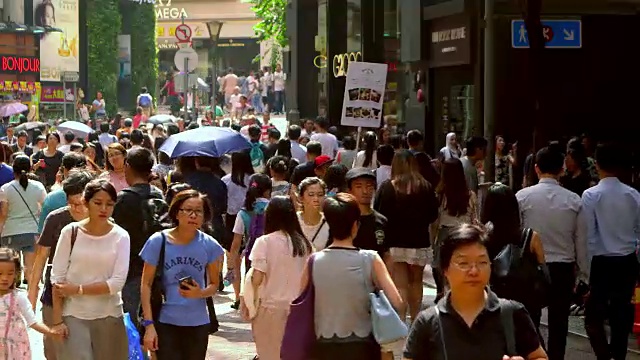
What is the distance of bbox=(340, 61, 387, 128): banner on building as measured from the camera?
18281 millimetres

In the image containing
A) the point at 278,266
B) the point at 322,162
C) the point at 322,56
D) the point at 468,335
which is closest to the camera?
the point at 468,335

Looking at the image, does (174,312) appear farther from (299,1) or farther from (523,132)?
(299,1)

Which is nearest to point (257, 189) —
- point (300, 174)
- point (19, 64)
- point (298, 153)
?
point (300, 174)

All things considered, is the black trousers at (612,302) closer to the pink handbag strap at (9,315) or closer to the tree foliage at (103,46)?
the pink handbag strap at (9,315)

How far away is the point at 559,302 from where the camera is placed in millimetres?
9555

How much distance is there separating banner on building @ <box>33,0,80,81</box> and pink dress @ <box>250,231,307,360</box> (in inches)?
1486

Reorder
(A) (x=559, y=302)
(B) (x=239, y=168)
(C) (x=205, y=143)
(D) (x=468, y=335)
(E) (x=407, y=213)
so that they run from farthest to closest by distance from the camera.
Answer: (B) (x=239, y=168), (C) (x=205, y=143), (E) (x=407, y=213), (A) (x=559, y=302), (D) (x=468, y=335)

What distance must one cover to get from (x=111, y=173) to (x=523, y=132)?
33.3ft

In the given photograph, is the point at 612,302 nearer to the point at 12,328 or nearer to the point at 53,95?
the point at 12,328

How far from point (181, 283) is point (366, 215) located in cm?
248

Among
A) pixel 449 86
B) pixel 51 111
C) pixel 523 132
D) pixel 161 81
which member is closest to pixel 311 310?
pixel 523 132

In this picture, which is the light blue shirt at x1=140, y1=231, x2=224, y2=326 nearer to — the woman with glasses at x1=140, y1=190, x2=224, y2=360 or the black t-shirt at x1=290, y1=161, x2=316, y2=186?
the woman with glasses at x1=140, y1=190, x2=224, y2=360

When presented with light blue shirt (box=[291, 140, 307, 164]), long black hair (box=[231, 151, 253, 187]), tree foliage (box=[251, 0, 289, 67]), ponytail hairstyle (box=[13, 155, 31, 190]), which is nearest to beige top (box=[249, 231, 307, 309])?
ponytail hairstyle (box=[13, 155, 31, 190])

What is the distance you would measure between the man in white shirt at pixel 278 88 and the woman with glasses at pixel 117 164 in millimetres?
33810
